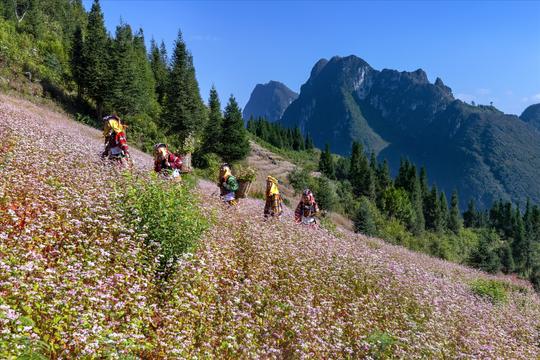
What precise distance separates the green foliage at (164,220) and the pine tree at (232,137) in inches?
1421

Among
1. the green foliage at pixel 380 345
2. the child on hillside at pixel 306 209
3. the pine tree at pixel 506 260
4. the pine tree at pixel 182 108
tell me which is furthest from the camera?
the pine tree at pixel 506 260

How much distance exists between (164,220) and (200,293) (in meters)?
1.07

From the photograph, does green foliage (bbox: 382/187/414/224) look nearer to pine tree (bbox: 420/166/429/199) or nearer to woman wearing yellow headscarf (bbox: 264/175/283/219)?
pine tree (bbox: 420/166/429/199)

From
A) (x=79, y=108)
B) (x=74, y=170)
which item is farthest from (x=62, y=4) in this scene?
(x=74, y=170)

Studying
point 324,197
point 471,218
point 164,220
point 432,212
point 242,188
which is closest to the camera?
point 164,220

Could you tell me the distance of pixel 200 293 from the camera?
5.45 meters

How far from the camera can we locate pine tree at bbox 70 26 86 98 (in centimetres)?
4525

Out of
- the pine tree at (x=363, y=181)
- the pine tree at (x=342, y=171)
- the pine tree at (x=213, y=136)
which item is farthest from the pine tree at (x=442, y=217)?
the pine tree at (x=213, y=136)

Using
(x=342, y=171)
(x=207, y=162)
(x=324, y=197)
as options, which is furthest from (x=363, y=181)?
(x=207, y=162)

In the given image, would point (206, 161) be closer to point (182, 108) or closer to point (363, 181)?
point (182, 108)

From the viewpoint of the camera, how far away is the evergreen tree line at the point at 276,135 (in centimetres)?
10562

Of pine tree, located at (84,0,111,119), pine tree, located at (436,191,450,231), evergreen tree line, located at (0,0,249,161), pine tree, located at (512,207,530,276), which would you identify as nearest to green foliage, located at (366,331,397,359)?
evergreen tree line, located at (0,0,249,161)

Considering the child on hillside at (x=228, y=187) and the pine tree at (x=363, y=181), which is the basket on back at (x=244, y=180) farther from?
the pine tree at (x=363, y=181)

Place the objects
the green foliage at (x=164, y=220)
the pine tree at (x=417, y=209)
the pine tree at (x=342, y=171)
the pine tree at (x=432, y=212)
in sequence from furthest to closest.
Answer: the pine tree at (x=342, y=171) < the pine tree at (x=432, y=212) < the pine tree at (x=417, y=209) < the green foliage at (x=164, y=220)
